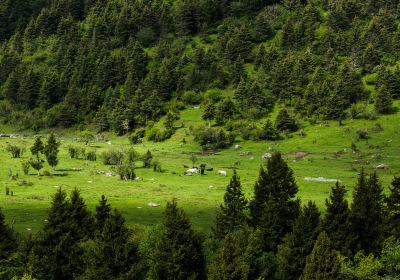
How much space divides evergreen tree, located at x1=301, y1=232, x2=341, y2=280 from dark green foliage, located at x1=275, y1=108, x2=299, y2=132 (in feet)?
440

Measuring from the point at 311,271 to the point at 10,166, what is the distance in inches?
4679

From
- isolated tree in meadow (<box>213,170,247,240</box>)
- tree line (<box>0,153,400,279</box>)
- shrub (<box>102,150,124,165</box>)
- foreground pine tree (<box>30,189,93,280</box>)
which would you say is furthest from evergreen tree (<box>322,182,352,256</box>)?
shrub (<box>102,150,124,165</box>)

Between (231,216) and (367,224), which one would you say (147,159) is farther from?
(367,224)

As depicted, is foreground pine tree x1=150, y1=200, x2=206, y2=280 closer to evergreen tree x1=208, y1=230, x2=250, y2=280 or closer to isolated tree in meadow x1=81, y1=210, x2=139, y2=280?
isolated tree in meadow x1=81, y1=210, x2=139, y2=280

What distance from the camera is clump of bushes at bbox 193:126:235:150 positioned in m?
179

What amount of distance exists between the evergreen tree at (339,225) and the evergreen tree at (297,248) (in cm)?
238

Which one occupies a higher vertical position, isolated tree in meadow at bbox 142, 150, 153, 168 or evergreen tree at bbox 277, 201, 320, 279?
isolated tree in meadow at bbox 142, 150, 153, 168

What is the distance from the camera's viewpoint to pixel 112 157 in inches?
6112

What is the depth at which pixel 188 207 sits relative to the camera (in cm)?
10056

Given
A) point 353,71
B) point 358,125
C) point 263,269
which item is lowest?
point 263,269

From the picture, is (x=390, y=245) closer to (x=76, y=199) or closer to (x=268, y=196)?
(x=268, y=196)

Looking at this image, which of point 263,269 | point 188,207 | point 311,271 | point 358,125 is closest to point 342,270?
point 311,271

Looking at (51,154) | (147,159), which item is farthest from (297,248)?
(51,154)

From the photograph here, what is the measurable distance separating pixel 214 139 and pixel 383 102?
6836 centimetres
